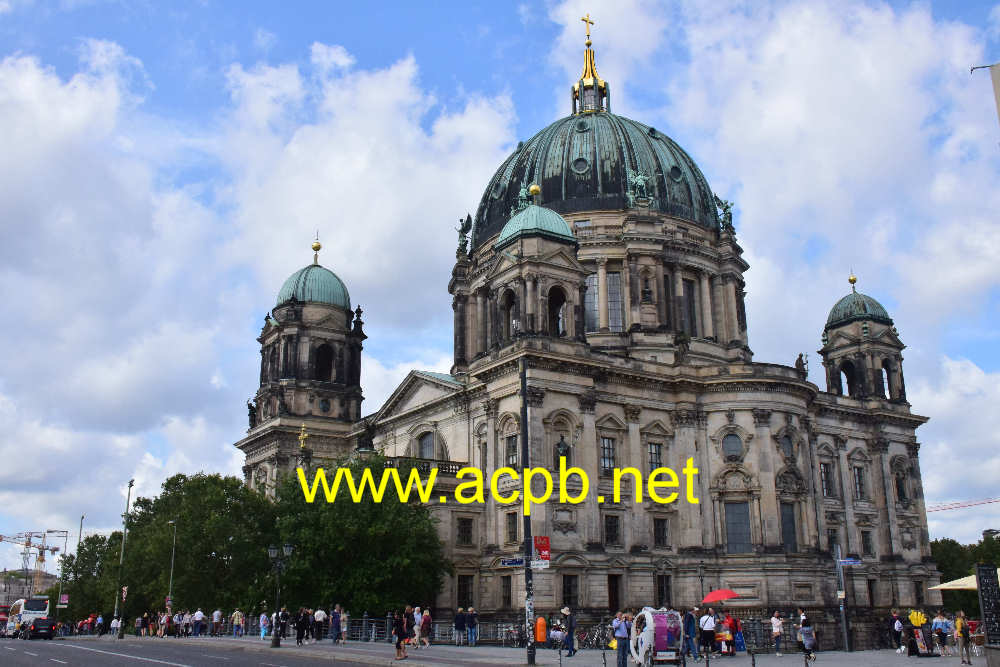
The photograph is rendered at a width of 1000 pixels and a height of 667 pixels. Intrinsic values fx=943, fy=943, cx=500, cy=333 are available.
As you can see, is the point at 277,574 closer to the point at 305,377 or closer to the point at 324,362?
the point at 305,377

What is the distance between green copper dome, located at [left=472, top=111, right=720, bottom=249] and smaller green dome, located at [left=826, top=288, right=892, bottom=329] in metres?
11.8

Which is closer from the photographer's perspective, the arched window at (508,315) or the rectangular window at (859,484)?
the arched window at (508,315)

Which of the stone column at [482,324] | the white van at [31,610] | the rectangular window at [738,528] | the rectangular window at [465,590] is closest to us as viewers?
the rectangular window at [465,590]

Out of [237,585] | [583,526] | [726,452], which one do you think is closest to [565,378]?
[583,526]

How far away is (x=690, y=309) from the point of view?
61.3m

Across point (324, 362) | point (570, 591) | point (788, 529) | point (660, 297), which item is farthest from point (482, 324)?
point (788, 529)

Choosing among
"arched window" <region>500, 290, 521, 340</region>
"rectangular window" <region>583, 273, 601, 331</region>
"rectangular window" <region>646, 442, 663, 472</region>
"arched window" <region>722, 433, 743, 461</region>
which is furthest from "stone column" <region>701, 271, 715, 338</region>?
"arched window" <region>500, 290, 521, 340</region>

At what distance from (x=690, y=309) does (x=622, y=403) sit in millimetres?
13044

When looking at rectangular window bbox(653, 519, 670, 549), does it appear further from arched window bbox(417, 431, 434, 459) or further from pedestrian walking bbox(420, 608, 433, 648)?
pedestrian walking bbox(420, 608, 433, 648)

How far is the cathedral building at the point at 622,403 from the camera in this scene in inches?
1893

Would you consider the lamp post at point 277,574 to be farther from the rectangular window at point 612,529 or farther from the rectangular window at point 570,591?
the rectangular window at point 612,529

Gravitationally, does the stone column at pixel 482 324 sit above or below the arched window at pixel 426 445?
above

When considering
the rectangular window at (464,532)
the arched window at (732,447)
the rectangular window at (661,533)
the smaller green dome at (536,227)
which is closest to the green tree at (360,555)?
the rectangular window at (464,532)

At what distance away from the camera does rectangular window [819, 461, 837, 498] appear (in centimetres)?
5881
